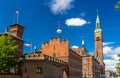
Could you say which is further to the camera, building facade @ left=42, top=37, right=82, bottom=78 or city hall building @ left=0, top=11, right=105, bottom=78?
building facade @ left=42, top=37, right=82, bottom=78

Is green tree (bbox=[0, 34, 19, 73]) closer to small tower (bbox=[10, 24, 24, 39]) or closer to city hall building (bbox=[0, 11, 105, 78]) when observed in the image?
city hall building (bbox=[0, 11, 105, 78])

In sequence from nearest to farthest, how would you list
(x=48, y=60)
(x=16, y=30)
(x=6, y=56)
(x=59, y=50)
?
(x=6, y=56) → (x=48, y=60) → (x=16, y=30) → (x=59, y=50)

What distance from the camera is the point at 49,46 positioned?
83.4 metres

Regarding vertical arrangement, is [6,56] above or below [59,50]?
below

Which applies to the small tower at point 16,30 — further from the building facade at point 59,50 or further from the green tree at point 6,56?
the building facade at point 59,50

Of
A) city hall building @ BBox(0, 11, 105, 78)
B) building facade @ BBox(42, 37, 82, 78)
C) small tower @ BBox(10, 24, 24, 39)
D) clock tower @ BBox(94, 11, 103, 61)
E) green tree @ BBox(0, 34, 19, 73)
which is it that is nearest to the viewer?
green tree @ BBox(0, 34, 19, 73)

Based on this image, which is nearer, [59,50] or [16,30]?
[16,30]

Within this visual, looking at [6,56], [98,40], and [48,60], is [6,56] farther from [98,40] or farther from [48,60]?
[98,40]

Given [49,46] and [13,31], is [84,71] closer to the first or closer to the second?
A: [49,46]

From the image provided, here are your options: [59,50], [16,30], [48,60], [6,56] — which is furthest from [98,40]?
[6,56]

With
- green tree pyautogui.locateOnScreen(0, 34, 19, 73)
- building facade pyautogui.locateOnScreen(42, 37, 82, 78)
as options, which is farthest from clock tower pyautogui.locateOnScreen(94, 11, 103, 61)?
green tree pyautogui.locateOnScreen(0, 34, 19, 73)

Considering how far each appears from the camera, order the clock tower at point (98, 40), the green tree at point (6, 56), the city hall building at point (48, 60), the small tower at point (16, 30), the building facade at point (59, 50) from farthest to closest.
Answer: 1. the clock tower at point (98, 40)
2. the building facade at point (59, 50)
3. the small tower at point (16, 30)
4. the city hall building at point (48, 60)
5. the green tree at point (6, 56)

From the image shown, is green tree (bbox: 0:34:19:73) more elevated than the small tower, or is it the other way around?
the small tower

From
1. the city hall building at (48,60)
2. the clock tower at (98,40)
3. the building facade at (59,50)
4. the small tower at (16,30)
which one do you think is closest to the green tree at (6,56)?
the city hall building at (48,60)
